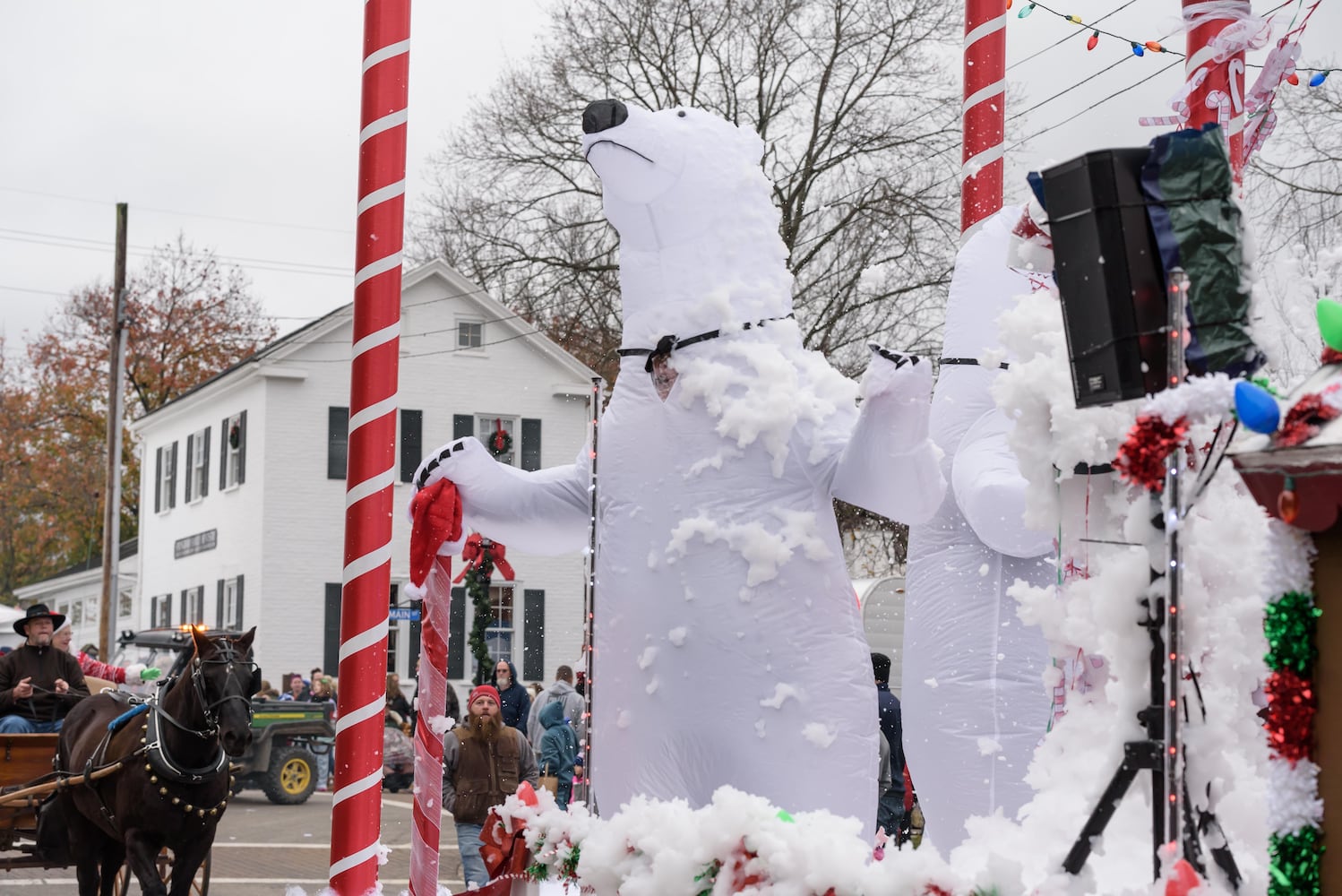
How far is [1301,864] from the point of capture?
2.34 metres

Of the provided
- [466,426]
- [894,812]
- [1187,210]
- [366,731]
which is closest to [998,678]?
[1187,210]

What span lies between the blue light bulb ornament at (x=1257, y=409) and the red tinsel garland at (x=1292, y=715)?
0.37 meters

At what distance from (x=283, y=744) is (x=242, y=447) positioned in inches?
433

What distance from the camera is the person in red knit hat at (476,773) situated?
9.98 meters

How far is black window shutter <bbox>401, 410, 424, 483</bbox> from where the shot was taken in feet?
80.6

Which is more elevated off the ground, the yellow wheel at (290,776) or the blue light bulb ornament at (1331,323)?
the blue light bulb ornament at (1331,323)

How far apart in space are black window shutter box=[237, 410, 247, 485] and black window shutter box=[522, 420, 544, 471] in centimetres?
551

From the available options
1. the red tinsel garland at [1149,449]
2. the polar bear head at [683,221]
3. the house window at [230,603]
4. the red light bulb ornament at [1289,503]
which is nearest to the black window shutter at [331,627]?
the house window at [230,603]

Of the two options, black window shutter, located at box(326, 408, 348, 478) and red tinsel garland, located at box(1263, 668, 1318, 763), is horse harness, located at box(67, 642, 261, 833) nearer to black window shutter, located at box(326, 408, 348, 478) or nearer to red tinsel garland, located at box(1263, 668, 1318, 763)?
red tinsel garland, located at box(1263, 668, 1318, 763)

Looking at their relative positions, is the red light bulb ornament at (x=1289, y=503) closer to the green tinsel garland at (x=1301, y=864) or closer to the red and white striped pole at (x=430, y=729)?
the green tinsel garland at (x=1301, y=864)

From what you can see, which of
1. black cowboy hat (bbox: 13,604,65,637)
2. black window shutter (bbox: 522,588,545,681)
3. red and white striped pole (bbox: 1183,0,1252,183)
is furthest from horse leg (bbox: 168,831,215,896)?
black window shutter (bbox: 522,588,545,681)

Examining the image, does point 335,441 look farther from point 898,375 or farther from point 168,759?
point 898,375

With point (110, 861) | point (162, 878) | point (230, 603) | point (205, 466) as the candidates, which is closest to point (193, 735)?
point (110, 861)

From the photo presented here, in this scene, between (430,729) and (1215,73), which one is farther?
(430,729)
